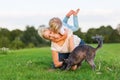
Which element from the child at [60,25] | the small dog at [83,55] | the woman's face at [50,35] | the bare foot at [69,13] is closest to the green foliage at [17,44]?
the bare foot at [69,13]

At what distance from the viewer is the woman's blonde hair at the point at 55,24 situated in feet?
31.9

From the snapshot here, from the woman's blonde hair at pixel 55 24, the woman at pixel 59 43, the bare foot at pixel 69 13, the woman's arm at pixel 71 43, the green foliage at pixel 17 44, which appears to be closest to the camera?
the woman's blonde hair at pixel 55 24

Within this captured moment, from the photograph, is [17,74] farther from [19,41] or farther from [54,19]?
[19,41]

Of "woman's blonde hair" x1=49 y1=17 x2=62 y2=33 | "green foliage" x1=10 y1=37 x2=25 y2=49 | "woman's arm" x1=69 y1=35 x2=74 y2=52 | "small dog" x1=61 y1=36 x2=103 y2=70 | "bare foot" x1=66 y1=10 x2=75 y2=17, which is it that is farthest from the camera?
"green foliage" x1=10 y1=37 x2=25 y2=49

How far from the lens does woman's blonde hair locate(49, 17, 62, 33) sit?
973 centimetres

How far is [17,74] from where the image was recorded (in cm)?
893

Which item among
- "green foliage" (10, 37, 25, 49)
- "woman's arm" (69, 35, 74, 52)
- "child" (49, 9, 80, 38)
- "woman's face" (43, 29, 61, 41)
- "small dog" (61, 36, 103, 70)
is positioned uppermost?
"child" (49, 9, 80, 38)

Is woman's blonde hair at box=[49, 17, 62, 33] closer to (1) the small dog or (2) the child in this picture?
(2) the child

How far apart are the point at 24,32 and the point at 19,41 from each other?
18.9 feet

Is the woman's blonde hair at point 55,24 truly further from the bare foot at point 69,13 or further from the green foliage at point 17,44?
the green foliage at point 17,44

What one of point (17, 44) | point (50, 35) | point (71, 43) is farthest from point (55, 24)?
point (17, 44)

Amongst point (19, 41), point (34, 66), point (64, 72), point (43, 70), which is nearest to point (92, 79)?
point (64, 72)

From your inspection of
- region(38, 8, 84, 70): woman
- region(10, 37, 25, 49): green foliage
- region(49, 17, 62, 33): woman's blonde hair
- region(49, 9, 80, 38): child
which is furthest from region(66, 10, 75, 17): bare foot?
region(10, 37, 25, 49): green foliage

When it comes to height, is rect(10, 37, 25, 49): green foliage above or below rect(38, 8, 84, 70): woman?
below
